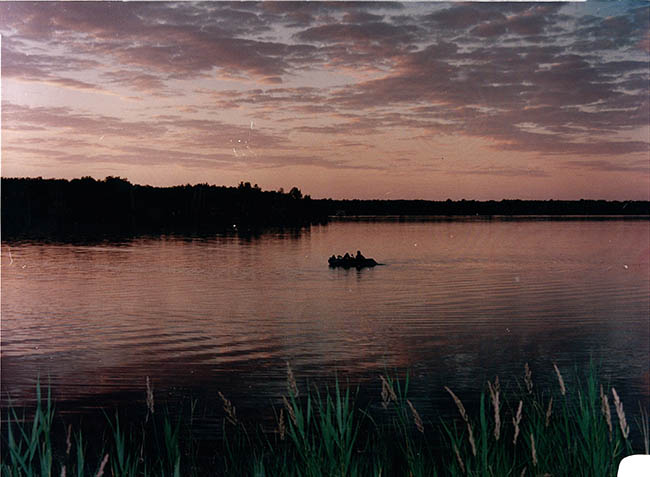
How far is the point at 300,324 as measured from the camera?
13570 mm

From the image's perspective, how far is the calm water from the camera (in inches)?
346

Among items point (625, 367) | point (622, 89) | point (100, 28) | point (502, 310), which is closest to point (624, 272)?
point (502, 310)

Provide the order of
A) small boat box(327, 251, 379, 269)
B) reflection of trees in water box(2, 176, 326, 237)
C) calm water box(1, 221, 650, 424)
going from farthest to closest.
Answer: small boat box(327, 251, 379, 269)
reflection of trees in water box(2, 176, 326, 237)
calm water box(1, 221, 650, 424)

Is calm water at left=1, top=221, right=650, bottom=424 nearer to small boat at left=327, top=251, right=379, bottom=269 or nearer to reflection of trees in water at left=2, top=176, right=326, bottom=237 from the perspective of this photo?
small boat at left=327, top=251, right=379, bottom=269

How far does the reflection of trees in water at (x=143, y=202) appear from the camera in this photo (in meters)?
23.1

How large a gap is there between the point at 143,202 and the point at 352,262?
1623 cm

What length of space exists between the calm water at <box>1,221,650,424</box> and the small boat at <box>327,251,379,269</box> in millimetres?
350

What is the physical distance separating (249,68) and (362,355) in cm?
480

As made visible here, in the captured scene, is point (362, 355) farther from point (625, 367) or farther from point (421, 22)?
point (421, 22)

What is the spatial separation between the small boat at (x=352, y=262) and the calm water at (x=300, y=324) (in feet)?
1.15

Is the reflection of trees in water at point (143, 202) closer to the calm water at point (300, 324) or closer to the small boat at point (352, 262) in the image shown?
the calm water at point (300, 324)

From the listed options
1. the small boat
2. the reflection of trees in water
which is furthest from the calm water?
the reflection of trees in water

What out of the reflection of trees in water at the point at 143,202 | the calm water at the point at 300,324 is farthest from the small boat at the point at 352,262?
the reflection of trees in water at the point at 143,202

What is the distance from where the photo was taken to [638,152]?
1105 cm
